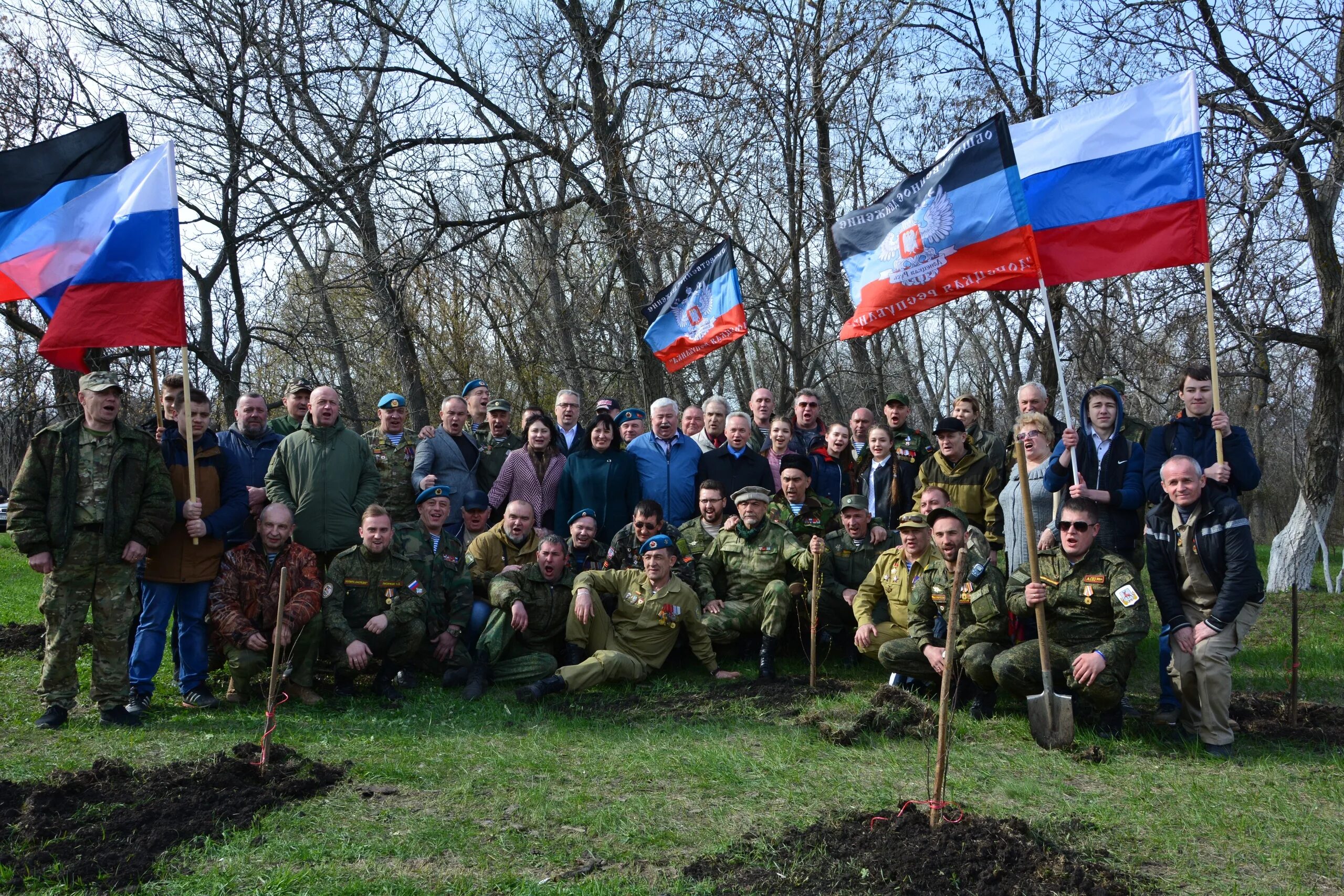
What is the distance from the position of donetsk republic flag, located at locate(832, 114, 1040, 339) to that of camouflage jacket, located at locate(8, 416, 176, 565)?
4.63m

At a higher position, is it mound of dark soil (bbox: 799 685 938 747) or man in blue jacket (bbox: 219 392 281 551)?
man in blue jacket (bbox: 219 392 281 551)

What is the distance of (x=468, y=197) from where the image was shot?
15.2 m

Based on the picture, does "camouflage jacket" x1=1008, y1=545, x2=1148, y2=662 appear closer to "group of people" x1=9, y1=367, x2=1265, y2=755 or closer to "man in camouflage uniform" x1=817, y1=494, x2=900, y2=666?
"group of people" x1=9, y1=367, x2=1265, y2=755

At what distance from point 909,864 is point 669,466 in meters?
5.14

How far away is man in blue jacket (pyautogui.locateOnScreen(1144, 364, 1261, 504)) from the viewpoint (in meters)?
6.18

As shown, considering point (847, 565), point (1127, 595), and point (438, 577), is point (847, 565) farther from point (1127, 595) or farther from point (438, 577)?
point (438, 577)

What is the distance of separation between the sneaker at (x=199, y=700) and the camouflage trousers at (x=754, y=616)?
3.54 m

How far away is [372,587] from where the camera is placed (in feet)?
24.2

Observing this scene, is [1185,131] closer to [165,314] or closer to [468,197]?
[165,314]

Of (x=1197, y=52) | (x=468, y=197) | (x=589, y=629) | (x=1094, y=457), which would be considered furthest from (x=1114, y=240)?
(x=468, y=197)

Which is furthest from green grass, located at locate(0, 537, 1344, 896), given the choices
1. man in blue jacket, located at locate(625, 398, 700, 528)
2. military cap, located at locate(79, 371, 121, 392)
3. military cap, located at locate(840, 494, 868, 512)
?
man in blue jacket, located at locate(625, 398, 700, 528)

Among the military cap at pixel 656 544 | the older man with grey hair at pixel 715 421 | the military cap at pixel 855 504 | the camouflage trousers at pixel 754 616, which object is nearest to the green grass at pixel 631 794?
the camouflage trousers at pixel 754 616

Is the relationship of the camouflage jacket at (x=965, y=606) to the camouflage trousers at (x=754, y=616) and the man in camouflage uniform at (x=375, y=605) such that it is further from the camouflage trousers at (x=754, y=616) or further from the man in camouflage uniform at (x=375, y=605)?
the man in camouflage uniform at (x=375, y=605)

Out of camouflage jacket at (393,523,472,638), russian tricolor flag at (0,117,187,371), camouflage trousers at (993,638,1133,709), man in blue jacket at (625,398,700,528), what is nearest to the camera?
camouflage trousers at (993,638,1133,709)
